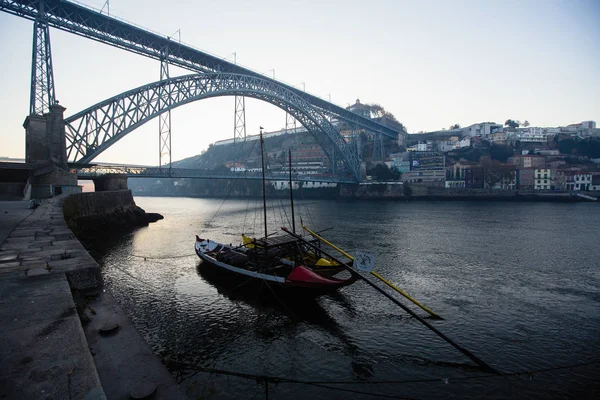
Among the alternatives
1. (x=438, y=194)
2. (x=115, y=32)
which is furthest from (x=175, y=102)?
(x=438, y=194)

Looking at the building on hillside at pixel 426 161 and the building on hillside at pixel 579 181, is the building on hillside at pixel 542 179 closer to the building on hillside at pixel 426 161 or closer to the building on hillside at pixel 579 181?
the building on hillside at pixel 579 181

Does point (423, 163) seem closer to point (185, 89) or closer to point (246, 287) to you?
point (185, 89)

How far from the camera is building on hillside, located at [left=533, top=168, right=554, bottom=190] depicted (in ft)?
201

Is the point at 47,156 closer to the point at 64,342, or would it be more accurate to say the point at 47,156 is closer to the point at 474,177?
the point at 64,342

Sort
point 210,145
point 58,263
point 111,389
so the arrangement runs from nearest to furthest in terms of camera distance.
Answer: point 111,389, point 58,263, point 210,145

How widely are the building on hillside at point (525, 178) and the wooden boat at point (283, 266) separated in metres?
64.7

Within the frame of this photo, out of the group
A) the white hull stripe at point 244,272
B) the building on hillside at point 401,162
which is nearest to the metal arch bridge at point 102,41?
the white hull stripe at point 244,272

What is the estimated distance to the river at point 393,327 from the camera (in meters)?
7.25

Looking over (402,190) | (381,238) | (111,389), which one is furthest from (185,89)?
(402,190)

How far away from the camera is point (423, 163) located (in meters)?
72.8

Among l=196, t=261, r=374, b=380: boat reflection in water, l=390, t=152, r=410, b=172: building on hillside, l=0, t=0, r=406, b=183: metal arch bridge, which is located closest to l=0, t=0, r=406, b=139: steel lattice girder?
l=0, t=0, r=406, b=183: metal arch bridge

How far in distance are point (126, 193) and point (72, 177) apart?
20.1 feet

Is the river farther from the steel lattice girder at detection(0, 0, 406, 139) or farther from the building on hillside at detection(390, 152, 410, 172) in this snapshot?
the building on hillside at detection(390, 152, 410, 172)

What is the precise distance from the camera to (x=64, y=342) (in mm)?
3244
